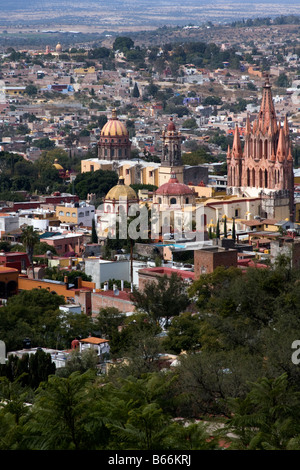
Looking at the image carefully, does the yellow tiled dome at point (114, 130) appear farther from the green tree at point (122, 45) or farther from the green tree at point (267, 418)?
the green tree at point (122, 45)

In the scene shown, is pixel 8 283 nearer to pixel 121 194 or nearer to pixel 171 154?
pixel 121 194

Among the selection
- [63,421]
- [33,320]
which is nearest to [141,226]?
[33,320]

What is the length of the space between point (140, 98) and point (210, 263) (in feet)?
386

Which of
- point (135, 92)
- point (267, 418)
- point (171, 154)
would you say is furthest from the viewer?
point (135, 92)

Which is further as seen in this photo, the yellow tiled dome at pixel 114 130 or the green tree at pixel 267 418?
the yellow tiled dome at pixel 114 130

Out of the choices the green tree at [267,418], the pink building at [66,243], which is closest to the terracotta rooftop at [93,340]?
the green tree at [267,418]

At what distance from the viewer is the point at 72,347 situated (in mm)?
32688

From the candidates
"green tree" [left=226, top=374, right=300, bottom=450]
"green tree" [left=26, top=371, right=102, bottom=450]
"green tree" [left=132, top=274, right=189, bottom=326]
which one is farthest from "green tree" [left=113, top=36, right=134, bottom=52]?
"green tree" [left=26, top=371, right=102, bottom=450]

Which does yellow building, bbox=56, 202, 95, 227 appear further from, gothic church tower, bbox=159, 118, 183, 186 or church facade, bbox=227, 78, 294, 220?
gothic church tower, bbox=159, 118, 183, 186

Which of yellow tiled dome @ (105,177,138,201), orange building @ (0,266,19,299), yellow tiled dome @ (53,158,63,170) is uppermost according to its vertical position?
orange building @ (0,266,19,299)

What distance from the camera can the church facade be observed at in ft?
204

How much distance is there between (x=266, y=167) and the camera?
206ft

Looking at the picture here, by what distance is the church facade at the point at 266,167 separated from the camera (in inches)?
2445
